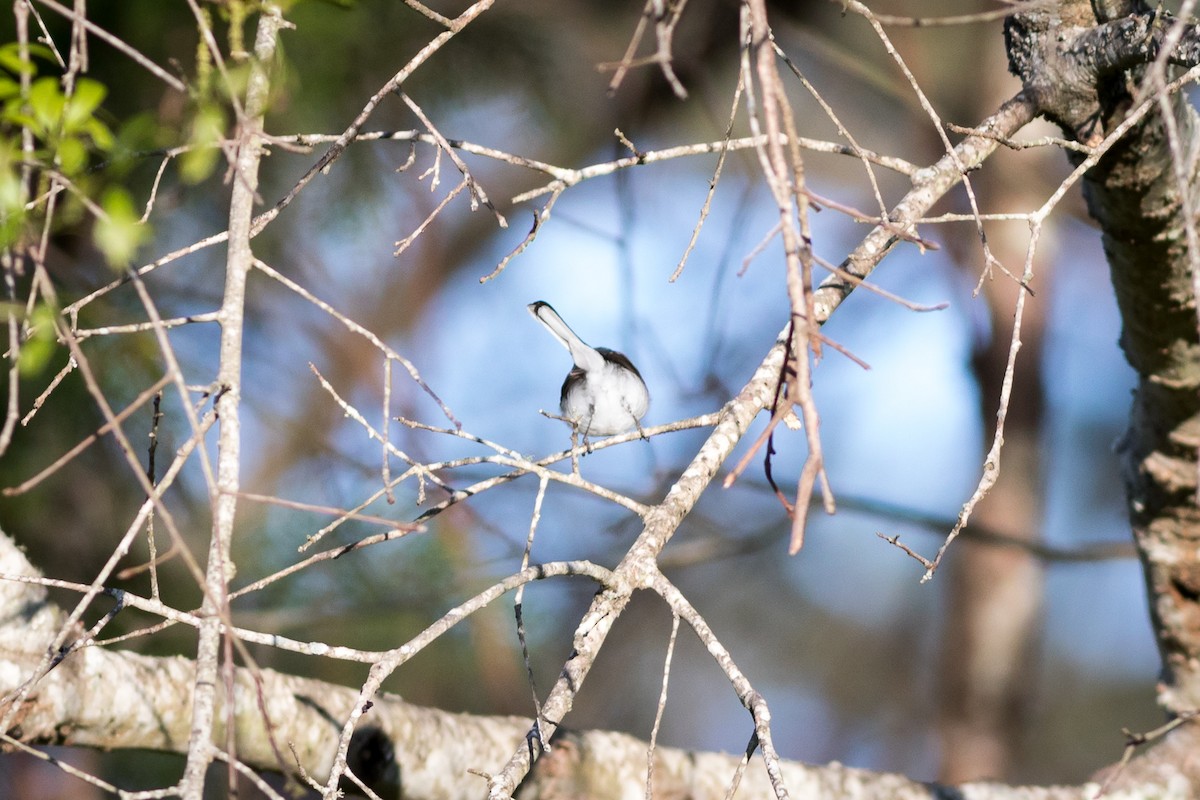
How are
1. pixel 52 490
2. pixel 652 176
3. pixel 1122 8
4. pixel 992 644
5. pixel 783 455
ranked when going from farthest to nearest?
pixel 783 455 < pixel 652 176 < pixel 992 644 < pixel 52 490 < pixel 1122 8

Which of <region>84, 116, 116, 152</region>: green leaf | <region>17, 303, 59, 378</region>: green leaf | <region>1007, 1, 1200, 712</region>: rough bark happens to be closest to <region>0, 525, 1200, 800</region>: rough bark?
<region>1007, 1, 1200, 712</region>: rough bark

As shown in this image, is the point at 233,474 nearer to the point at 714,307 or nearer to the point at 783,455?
the point at 714,307

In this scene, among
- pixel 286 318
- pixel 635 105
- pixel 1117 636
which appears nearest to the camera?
pixel 286 318

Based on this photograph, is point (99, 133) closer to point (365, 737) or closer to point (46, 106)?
point (46, 106)

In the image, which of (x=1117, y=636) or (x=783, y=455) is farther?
(x=1117, y=636)

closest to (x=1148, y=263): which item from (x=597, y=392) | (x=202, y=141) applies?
(x=597, y=392)

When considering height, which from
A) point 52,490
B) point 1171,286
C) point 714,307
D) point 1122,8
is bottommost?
point 52,490

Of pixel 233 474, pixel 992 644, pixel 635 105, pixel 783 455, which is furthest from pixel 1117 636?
pixel 233 474

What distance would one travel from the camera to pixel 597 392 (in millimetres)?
2104

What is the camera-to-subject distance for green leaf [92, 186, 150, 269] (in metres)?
0.77

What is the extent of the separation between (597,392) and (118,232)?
54.1 inches

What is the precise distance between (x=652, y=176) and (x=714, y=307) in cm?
354

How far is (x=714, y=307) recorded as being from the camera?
2043mm

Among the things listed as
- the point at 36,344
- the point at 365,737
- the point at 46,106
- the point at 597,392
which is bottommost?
the point at 365,737
